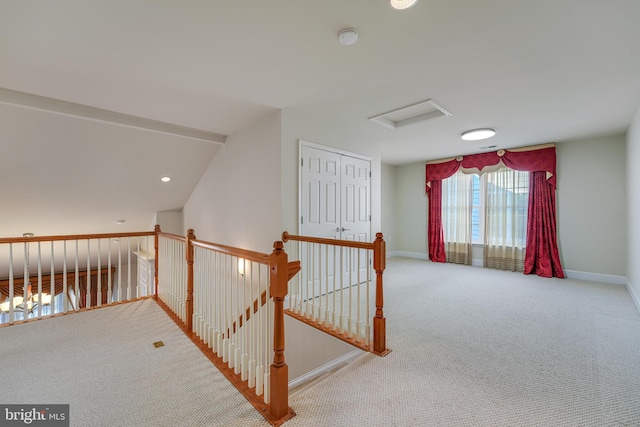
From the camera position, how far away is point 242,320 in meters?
2.20

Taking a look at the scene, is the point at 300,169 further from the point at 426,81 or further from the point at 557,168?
the point at 557,168

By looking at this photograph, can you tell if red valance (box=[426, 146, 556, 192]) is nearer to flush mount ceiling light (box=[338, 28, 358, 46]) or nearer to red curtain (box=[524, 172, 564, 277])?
red curtain (box=[524, 172, 564, 277])

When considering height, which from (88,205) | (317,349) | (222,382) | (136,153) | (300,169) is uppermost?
(136,153)

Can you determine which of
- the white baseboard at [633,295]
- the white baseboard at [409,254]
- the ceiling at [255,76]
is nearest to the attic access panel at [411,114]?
the ceiling at [255,76]

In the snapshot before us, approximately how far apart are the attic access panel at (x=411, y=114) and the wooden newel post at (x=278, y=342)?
8.16 feet

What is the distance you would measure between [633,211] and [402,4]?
4055 mm

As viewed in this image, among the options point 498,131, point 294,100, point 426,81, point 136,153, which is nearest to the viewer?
point 426,81

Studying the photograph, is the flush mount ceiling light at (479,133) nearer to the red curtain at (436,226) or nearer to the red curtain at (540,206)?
the red curtain at (540,206)

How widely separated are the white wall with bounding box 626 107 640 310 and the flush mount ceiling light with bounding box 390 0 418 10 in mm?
3411

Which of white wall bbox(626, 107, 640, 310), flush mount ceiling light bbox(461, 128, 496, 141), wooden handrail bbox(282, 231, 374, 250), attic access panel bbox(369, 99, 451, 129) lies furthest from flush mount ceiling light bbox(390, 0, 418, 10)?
white wall bbox(626, 107, 640, 310)

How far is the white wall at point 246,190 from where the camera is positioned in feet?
10.8

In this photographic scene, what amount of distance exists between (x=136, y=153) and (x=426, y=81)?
3700 mm

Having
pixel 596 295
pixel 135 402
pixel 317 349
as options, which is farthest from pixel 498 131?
pixel 135 402

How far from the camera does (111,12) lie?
1.64 metres
